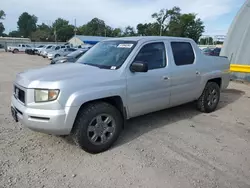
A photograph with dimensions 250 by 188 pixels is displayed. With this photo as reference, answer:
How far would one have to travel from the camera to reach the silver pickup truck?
11.1ft

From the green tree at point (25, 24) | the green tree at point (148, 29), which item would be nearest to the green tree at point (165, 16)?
the green tree at point (148, 29)

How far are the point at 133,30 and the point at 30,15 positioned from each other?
231 feet

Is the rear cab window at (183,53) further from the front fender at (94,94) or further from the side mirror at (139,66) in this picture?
the front fender at (94,94)

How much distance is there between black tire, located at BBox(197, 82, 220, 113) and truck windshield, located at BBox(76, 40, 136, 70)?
8.06 feet

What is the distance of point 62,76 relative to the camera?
358cm

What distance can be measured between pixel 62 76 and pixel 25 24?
150 m

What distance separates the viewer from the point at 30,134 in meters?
4.46

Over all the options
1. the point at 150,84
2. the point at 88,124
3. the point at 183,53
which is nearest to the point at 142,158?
the point at 88,124

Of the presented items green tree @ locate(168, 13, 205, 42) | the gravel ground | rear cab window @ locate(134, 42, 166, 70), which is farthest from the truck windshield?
green tree @ locate(168, 13, 205, 42)

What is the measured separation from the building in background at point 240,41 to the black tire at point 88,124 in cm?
959

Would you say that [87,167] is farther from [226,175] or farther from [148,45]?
[148,45]

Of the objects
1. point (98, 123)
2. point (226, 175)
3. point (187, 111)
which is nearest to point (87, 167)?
point (98, 123)

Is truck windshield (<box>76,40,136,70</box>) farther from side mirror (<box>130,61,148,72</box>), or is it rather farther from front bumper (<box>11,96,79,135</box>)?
front bumper (<box>11,96,79,135</box>)

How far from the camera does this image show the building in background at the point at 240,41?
469 inches
